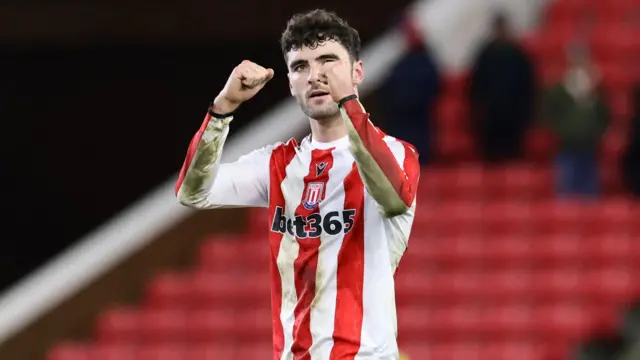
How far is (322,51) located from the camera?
13.6ft

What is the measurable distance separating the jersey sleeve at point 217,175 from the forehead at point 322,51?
10.3 inches

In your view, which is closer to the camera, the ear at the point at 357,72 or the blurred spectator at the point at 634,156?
the ear at the point at 357,72

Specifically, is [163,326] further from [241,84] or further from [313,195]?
[241,84]

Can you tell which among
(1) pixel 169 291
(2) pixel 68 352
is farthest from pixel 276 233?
(1) pixel 169 291

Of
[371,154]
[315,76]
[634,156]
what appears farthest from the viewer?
[634,156]

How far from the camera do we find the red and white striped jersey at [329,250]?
420 centimetres

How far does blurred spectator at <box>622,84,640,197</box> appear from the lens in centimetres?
974

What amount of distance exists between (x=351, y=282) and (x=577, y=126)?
586 cm

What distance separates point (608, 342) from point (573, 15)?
3.99 meters

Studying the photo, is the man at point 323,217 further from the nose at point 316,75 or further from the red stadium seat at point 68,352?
the red stadium seat at point 68,352

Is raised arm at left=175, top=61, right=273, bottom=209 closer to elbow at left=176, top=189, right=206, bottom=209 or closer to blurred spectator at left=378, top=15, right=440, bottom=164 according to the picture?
elbow at left=176, top=189, right=206, bottom=209

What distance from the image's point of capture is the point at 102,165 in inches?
566

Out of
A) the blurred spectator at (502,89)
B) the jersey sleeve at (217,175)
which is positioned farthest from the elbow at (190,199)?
the blurred spectator at (502,89)

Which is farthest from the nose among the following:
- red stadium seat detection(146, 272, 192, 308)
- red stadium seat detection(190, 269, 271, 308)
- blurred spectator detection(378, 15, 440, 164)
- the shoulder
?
blurred spectator detection(378, 15, 440, 164)
